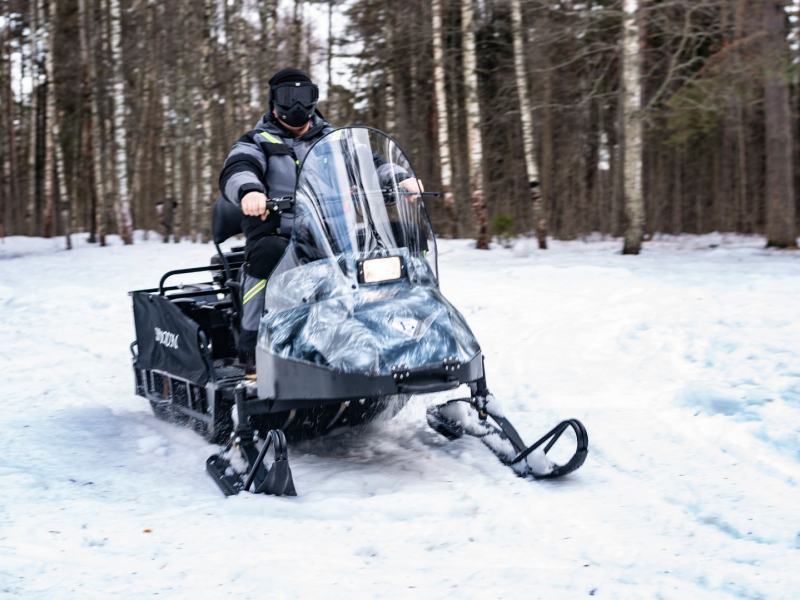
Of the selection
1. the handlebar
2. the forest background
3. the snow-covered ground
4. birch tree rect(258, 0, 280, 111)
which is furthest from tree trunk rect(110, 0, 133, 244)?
the handlebar

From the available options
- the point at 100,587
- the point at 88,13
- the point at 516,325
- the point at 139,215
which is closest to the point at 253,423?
the point at 100,587

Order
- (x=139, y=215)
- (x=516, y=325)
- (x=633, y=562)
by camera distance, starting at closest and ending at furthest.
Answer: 1. (x=633, y=562)
2. (x=516, y=325)
3. (x=139, y=215)

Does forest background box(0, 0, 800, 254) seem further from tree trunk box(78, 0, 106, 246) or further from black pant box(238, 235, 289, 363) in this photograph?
black pant box(238, 235, 289, 363)

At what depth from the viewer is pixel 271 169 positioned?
4.71m

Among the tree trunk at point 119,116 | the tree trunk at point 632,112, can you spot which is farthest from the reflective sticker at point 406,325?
the tree trunk at point 119,116

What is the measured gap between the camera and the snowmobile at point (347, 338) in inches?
149

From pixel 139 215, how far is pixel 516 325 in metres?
28.0

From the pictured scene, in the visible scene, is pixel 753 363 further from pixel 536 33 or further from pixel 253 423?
pixel 536 33

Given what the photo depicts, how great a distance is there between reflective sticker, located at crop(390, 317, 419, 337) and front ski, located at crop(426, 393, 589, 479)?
0.75 meters

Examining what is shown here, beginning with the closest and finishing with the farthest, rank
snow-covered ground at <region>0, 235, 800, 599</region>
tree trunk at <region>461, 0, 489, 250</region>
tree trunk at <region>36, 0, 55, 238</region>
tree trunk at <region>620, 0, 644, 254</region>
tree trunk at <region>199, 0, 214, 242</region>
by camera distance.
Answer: snow-covered ground at <region>0, 235, 800, 599</region>, tree trunk at <region>620, 0, 644, 254</region>, tree trunk at <region>461, 0, 489, 250</region>, tree trunk at <region>199, 0, 214, 242</region>, tree trunk at <region>36, 0, 55, 238</region>

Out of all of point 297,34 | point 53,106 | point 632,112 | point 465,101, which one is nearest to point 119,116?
point 297,34

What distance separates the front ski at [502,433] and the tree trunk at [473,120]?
988cm

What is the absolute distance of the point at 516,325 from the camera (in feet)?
25.2

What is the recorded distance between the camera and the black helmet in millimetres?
4684
